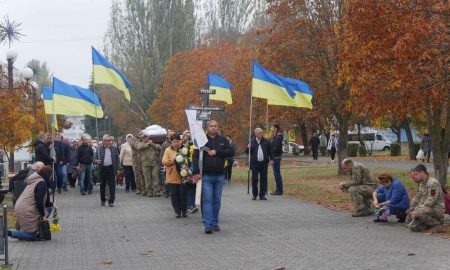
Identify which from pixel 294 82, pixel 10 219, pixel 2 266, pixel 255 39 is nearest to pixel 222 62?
pixel 255 39

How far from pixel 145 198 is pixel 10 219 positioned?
16.9ft

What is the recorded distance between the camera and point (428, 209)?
38.2ft

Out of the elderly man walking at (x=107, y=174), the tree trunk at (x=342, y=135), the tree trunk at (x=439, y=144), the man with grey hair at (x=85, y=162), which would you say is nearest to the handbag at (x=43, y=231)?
the elderly man walking at (x=107, y=174)

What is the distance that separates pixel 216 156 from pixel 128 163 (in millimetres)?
10742

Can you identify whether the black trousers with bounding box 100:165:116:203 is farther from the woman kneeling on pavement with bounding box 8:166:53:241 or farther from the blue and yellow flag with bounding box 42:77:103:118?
the woman kneeling on pavement with bounding box 8:166:53:241

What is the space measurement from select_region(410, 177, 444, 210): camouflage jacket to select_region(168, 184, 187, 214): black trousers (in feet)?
15.7

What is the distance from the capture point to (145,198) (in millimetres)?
19953

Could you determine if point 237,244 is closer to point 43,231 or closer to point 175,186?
point 43,231

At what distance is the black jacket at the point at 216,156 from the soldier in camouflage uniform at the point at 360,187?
110 inches

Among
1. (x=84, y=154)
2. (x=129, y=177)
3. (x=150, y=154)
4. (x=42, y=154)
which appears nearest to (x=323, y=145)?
(x=129, y=177)

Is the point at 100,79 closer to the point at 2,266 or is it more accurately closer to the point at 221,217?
the point at 221,217

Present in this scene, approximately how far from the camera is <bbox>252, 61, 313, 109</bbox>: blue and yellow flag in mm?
19859

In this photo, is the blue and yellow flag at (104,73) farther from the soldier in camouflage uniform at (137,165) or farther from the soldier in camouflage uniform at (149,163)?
the soldier in camouflage uniform at (137,165)

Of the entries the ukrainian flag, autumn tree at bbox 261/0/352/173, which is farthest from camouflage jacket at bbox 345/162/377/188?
Answer: autumn tree at bbox 261/0/352/173
